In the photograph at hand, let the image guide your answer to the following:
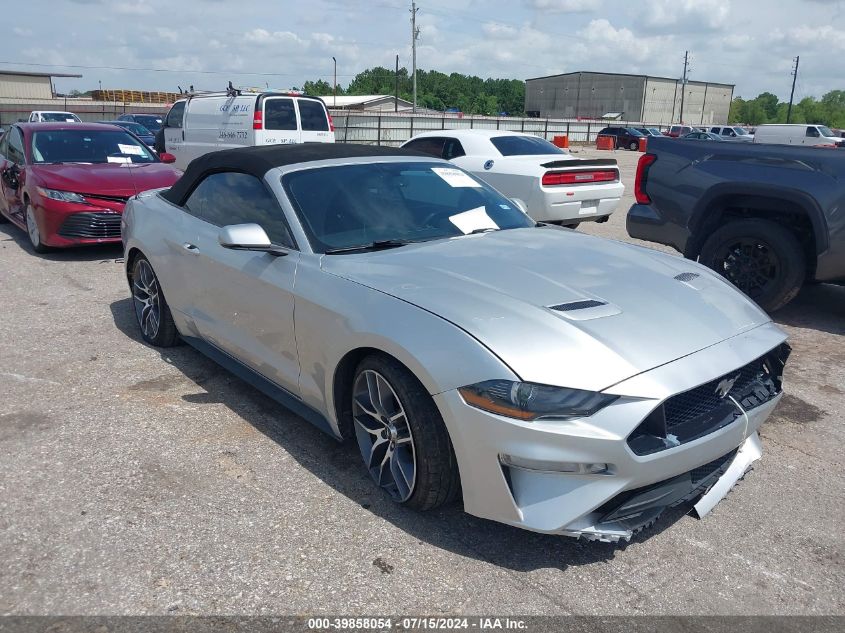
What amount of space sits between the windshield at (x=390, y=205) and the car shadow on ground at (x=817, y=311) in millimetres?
3214

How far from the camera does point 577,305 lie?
2912mm

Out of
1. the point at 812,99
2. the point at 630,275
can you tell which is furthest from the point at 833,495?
the point at 812,99

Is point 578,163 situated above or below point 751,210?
above

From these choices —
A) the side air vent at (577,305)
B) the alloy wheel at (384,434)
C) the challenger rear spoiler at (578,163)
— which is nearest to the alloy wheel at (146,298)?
the alloy wheel at (384,434)

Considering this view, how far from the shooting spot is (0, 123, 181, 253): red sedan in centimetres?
802

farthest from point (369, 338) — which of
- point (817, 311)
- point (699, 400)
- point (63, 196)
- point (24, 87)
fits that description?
point (24, 87)

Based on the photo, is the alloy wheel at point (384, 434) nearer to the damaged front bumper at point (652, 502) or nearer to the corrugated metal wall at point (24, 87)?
the damaged front bumper at point (652, 502)

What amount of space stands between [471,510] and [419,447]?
0.32m

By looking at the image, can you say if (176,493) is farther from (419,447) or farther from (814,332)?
(814,332)

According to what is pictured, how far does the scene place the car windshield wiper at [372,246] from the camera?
3.58 m

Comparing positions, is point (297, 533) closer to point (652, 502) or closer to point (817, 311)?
point (652, 502)

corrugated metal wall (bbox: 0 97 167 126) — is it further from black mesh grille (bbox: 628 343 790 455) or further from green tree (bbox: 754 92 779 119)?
green tree (bbox: 754 92 779 119)

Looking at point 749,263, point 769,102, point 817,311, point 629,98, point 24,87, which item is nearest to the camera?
point 749,263

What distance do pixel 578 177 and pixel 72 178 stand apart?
248 inches
